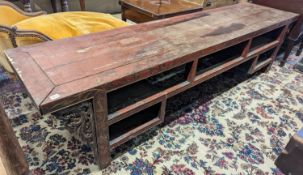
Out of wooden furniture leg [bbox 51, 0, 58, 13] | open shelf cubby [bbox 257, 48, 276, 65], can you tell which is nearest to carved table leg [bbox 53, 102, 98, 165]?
open shelf cubby [bbox 257, 48, 276, 65]

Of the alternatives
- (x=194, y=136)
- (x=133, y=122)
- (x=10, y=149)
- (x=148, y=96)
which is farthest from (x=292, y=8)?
(x=10, y=149)

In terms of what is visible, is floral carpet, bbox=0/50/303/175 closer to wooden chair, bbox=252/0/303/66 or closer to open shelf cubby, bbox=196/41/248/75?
open shelf cubby, bbox=196/41/248/75

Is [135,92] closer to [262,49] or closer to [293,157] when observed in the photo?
[293,157]

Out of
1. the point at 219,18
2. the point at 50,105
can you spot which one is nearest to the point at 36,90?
the point at 50,105

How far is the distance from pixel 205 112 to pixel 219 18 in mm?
708

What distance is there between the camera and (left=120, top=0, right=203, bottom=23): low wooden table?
6.69 feet

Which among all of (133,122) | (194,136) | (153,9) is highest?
(153,9)

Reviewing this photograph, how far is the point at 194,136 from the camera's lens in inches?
54.3

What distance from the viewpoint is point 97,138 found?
1.01 meters

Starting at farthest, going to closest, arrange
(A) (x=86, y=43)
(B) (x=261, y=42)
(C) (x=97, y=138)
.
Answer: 1. (B) (x=261, y=42)
2. (A) (x=86, y=43)
3. (C) (x=97, y=138)

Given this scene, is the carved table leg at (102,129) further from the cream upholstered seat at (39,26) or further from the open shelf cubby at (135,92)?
the cream upholstered seat at (39,26)

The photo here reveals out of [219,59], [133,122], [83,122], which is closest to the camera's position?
[83,122]

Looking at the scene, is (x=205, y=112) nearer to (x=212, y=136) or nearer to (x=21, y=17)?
(x=212, y=136)

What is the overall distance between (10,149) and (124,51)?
64 centimetres
